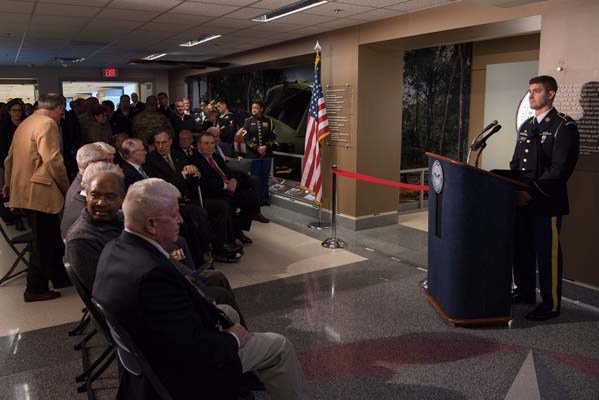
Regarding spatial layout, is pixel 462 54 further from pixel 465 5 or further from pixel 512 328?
pixel 512 328

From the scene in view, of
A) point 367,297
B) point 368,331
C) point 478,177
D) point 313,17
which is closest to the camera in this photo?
point 478,177

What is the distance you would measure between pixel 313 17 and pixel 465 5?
1690 millimetres

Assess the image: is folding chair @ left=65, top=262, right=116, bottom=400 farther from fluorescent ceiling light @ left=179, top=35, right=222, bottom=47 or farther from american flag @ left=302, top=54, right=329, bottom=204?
fluorescent ceiling light @ left=179, top=35, right=222, bottom=47

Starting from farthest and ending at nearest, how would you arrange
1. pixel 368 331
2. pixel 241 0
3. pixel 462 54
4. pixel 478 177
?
pixel 462 54
pixel 241 0
pixel 368 331
pixel 478 177

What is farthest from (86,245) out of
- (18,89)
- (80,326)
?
(18,89)

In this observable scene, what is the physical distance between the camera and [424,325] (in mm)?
3611

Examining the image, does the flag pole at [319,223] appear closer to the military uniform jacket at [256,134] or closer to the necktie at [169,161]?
the military uniform jacket at [256,134]

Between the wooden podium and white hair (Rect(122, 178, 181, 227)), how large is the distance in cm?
211

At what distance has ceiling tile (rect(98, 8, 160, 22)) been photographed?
5414 mm

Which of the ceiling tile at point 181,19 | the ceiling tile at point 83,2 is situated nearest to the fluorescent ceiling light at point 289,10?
the ceiling tile at point 181,19

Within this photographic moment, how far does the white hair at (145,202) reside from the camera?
1891mm

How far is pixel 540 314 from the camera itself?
145 inches

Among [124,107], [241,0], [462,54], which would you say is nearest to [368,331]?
[241,0]

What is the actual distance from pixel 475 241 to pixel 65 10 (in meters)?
4.82
